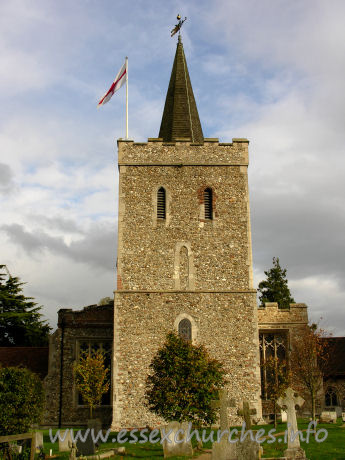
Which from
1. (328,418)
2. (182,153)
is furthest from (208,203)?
(328,418)

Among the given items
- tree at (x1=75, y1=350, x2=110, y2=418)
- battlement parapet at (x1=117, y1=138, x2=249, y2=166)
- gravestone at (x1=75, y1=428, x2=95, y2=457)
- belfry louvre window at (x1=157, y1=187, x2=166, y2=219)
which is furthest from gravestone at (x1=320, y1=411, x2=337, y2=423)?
gravestone at (x1=75, y1=428, x2=95, y2=457)

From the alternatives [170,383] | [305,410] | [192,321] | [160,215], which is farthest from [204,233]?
[305,410]

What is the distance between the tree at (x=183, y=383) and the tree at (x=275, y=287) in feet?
65.8

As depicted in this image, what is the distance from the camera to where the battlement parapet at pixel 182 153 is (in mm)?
22109

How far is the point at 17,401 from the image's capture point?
14133mm

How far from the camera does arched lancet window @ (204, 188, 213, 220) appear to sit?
21578 millimetres

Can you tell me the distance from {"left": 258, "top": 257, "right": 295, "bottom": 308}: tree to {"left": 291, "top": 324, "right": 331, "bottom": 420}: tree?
10793 millimetres

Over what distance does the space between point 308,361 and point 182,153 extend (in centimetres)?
1031

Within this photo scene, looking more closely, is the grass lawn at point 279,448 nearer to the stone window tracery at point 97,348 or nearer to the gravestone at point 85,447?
the gravestone at point 85,447

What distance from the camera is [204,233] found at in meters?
21.3

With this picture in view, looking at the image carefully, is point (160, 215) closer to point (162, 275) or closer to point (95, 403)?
point (162, 275)

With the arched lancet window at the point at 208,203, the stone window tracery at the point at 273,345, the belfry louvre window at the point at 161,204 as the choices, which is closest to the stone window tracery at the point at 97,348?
the belfry louvre window at the point at 161,204

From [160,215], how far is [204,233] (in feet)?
6.49

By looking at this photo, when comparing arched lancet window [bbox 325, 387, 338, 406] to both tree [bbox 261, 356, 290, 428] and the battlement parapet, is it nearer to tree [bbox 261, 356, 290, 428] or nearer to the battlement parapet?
tree [bbox 261, 356, 290, 428]
